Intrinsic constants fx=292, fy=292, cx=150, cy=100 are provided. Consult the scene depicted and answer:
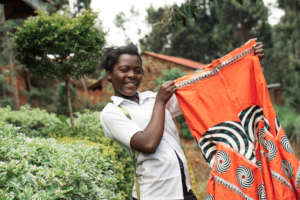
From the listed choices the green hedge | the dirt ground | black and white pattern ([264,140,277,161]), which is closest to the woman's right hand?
black and white pattern ([264,140,277,161])

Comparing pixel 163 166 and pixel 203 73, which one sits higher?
pixel 203 73

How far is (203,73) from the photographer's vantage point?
215cm

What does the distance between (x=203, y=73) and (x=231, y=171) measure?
2.37ft

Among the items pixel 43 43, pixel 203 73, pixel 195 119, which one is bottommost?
pixel 195 119

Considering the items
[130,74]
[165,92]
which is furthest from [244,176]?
[130,74]

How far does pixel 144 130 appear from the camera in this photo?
1803 millimetres

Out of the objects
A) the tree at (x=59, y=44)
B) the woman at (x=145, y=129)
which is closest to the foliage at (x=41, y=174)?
the woman at (x=145, y=129)

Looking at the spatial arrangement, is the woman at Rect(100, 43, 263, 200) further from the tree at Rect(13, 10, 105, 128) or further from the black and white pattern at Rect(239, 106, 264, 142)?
the tree at Rect(13, 10, 105, 128)

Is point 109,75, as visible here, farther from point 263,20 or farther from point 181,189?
point 263,20

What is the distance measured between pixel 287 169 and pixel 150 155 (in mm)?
913

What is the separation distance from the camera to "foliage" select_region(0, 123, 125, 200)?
163 cm

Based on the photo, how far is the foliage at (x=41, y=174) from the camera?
5.35 feet

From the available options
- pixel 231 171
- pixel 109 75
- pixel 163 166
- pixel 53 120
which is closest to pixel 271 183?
pixel 231 171

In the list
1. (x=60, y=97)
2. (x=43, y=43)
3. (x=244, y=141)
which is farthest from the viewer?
(x=60, y=97)
